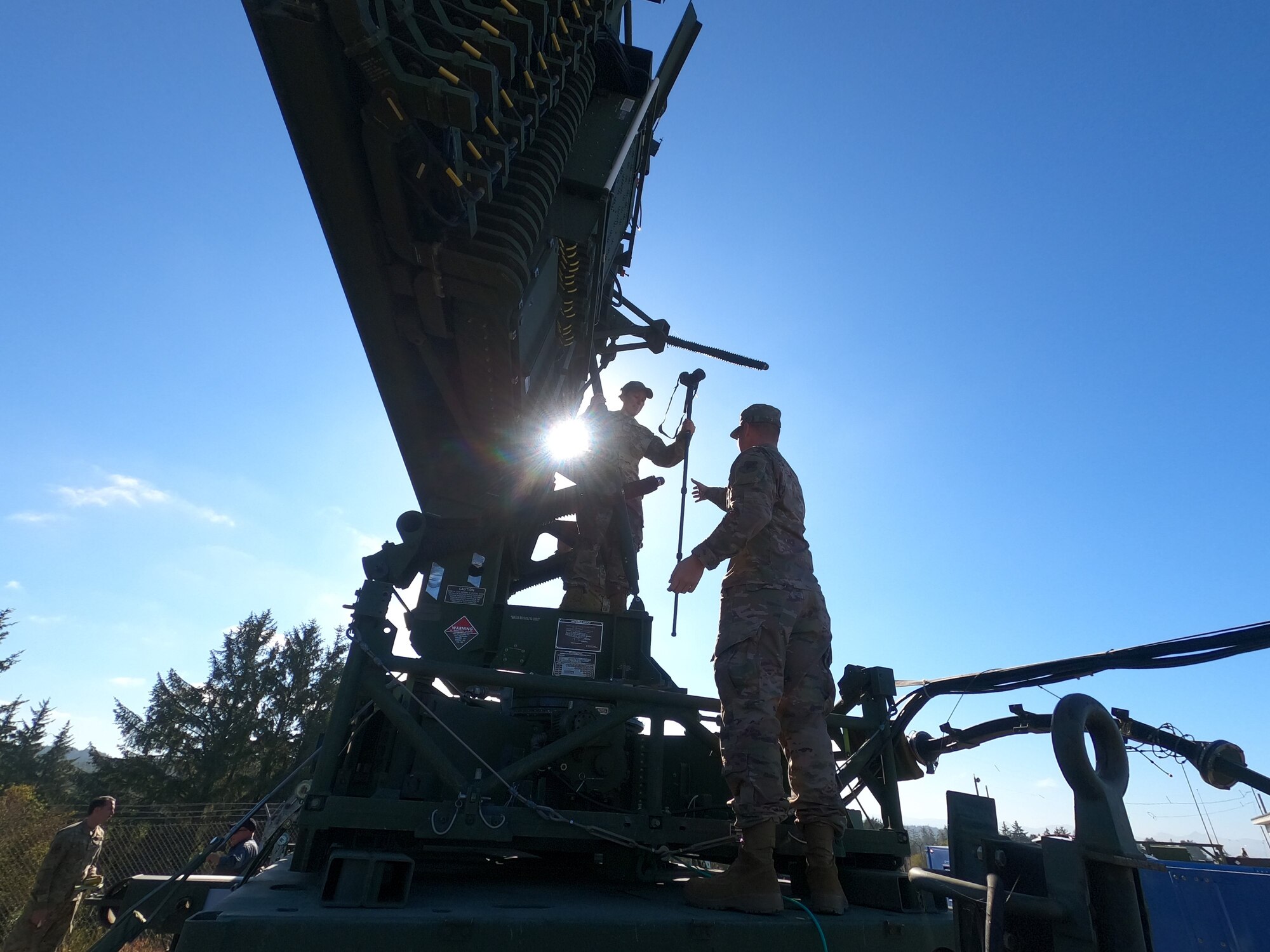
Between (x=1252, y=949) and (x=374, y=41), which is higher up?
→ (x=374, y=41)

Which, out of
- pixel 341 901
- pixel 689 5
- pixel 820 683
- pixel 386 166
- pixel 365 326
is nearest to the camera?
pixel 341 901

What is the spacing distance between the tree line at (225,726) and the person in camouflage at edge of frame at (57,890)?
25.2m

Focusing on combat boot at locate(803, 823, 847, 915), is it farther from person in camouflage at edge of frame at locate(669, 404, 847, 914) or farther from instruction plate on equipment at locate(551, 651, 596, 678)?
instruction plate on equipment at locate(551, 651, 596, 678)

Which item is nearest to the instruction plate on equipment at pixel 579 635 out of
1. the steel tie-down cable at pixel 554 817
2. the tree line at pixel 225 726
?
the steel tie-down cable at pixel 554 817

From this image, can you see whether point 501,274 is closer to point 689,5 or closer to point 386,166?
point 386,166

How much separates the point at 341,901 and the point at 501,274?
255 centimetres

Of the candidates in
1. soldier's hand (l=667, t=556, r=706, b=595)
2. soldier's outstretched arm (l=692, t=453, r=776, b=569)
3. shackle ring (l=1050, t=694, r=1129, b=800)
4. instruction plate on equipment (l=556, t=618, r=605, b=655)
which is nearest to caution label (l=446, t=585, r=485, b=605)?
instruction plate on equipment (l=556, t=618, r=605, b=655)

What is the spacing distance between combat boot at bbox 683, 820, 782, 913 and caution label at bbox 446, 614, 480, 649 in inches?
74.5

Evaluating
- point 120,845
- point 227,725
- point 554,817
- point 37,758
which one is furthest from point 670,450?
point 37,758

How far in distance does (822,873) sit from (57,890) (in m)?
9.25

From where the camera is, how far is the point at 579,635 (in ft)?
13.1

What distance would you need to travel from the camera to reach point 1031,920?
133 centimetres

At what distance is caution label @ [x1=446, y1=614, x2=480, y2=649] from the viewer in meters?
3.94

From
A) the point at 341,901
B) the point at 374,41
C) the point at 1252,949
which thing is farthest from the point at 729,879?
the point at 1252,949
